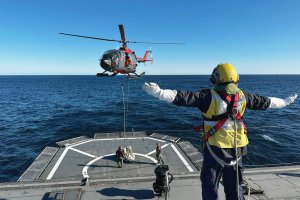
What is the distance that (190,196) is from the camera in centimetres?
857

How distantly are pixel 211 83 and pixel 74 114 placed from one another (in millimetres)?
66040

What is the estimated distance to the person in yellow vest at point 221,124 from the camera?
5012 mm

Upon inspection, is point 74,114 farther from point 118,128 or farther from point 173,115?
point 173,115

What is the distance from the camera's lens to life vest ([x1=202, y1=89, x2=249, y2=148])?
16.6ft

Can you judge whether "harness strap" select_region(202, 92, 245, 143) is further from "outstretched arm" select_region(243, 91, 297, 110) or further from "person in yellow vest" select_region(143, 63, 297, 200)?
"outstretched arm" select_region(243, 91, 297, 110)

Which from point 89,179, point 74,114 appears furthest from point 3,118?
point 89,179

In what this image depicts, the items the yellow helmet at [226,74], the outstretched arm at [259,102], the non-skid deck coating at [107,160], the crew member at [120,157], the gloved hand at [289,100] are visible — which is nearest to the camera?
the yellow helmet at [226,74]

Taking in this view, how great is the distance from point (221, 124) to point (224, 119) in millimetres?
124

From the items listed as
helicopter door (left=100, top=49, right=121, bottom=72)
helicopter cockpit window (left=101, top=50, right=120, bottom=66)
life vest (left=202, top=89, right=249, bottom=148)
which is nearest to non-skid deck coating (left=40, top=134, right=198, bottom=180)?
helicopter door (left=100, top=49, right=121, bottom=72)

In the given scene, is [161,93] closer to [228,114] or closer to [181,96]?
[181,96]

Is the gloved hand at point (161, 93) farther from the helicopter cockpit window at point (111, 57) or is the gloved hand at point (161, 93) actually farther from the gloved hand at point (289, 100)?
the helicopter cockpit window at point (111, 57)

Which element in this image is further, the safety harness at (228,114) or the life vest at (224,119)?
the life vest at (224,119)

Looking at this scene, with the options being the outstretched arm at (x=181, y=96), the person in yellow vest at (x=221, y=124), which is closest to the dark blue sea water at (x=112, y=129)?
the person in yellow vest at (x=221, y=124)

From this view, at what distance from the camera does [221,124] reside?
511 cm
